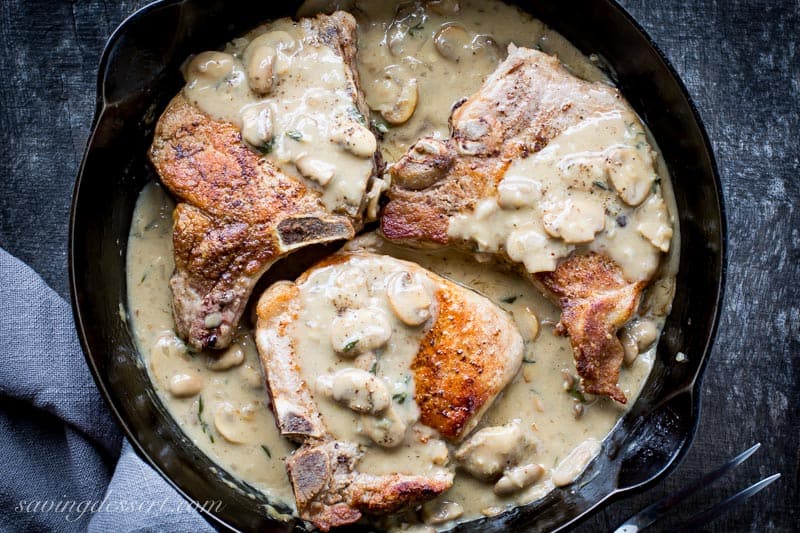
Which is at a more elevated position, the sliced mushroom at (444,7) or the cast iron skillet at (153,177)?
the sliced mushroom at (444,7)

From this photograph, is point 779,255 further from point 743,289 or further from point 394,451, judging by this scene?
point 394,451

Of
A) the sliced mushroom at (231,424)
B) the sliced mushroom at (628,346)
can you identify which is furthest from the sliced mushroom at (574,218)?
the sliced mushroom at (231,424)

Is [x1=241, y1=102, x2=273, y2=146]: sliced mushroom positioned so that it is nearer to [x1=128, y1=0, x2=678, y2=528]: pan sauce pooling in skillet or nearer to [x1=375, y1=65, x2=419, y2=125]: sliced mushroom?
[x1=128, y1=0, x2=678, y2=528]: pan sauce pooling in skillet

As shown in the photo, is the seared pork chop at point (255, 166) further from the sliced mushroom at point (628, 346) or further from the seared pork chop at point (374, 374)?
the sliced mushroom at point (628, 346)

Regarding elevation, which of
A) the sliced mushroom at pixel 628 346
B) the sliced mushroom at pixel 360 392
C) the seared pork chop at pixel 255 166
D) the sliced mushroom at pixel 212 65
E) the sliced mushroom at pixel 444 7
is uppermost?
the sliced mushroom at pixel 444 7

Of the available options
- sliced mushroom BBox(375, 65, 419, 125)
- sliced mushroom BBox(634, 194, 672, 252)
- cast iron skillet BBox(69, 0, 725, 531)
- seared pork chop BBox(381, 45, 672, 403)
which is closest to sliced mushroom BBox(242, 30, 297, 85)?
cast iron skillet BBox(69, 0, 725, 531)

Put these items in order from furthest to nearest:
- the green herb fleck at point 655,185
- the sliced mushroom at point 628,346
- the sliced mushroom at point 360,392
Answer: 1. the sliced mushroom at point 628,346
2. the green herb fleck at point 655,185
3. the sliced mushroom at point 360,392

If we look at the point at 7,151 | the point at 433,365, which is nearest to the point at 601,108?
the point at 433,365
